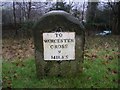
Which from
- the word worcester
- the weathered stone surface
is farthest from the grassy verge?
the word worcester

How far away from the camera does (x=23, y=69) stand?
4.83m

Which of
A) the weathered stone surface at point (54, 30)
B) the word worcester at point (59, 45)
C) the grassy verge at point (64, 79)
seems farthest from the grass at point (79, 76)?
the word worcester at point (59, 45)

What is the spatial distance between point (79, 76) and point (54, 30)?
82cm

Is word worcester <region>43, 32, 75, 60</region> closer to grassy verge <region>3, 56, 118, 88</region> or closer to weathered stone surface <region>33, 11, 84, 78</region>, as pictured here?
weathered stone surface <region>33, 11, 84, 78</region>

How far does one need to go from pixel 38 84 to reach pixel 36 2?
4.54 meters

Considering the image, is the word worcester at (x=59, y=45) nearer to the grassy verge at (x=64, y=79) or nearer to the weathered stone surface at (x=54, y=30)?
the weathered stone surface at (x=54, y=30)

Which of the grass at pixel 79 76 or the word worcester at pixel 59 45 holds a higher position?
the word worcester at pixel 59 45

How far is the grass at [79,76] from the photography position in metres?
4.08

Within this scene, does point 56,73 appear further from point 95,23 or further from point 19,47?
point 95,23

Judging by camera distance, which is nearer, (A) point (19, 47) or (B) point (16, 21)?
(A) point (19, 47)

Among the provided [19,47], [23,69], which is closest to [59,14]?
[23,69]

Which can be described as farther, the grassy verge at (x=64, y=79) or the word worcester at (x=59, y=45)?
the word worcester at (x=59, y=45)

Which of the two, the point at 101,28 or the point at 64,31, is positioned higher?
the point at 64,31

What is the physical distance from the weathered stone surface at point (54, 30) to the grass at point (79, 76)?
117 millimetres
